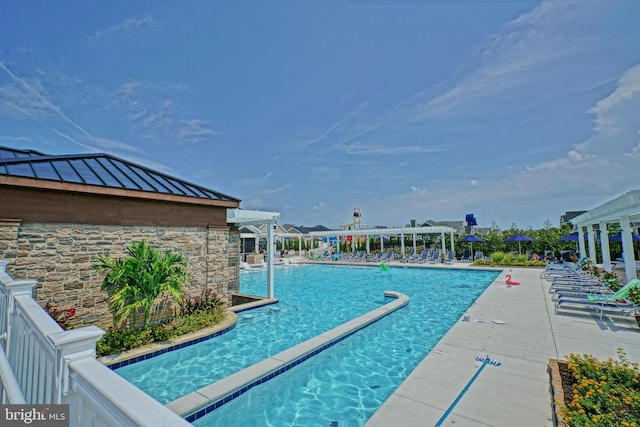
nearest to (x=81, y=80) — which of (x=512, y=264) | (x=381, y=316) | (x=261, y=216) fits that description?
(x=261, y=216)

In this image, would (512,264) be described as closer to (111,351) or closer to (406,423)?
(406,423)

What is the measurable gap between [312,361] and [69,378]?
5.12m

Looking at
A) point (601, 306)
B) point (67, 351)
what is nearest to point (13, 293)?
point (67, 351)

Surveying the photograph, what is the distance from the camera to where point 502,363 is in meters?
5.22

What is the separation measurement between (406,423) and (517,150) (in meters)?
18.7

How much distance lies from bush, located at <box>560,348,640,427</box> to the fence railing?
14.1 feet

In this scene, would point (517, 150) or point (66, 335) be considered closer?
point (66, 335)

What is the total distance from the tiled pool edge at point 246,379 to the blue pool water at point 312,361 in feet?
0.36

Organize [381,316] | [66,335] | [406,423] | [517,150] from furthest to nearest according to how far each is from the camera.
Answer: [517,150] → [381,316] → [406,423] → [66,335]

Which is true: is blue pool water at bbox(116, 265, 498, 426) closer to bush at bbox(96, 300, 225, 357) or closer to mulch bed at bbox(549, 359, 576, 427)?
bush at bbox(96, 300, 225, 357)

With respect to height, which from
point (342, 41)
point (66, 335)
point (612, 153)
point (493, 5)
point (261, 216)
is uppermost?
point (342, 41)

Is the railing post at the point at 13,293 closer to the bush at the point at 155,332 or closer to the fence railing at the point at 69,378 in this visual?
the fence railing at the point at 69,378

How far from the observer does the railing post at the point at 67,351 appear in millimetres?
1601

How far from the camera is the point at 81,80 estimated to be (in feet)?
43.1
